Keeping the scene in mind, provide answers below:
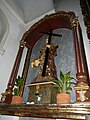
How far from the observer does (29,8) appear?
9.79 feet

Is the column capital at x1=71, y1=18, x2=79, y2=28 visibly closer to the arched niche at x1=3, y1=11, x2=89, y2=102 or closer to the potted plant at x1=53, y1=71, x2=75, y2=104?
the arched niche at x1=3, y1=11, x2=89, y2=102

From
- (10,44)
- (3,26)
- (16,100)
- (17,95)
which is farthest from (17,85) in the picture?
(3,26)

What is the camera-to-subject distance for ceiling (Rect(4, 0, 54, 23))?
2861 mm

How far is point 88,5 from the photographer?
1.88 metres

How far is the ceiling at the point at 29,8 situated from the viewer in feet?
9.39

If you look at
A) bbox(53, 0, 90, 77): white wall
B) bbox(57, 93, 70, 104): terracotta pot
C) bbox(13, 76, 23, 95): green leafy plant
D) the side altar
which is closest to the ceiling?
bbox(53, 0, 90, 77): white wall

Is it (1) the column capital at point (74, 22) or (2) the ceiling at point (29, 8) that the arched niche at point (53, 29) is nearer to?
(1) the column capital at point (74, 22)

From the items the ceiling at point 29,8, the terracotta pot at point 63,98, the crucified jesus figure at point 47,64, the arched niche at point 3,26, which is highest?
the ceiling at point 29,8

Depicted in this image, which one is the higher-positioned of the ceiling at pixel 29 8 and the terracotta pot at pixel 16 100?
the ceiling at pixel 29 8

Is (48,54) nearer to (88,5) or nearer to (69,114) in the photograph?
(88,5)

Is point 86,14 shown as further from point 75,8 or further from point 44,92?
point 44,92

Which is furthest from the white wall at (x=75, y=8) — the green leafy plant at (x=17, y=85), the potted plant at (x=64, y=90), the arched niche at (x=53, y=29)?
the green leafy plant at (x=17, y=85)

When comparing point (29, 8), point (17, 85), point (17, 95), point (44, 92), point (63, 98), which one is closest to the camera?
point (63, 98)

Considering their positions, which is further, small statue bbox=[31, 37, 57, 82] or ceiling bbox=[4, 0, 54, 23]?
ceiling bbox=[4, 0, 54, 23]
